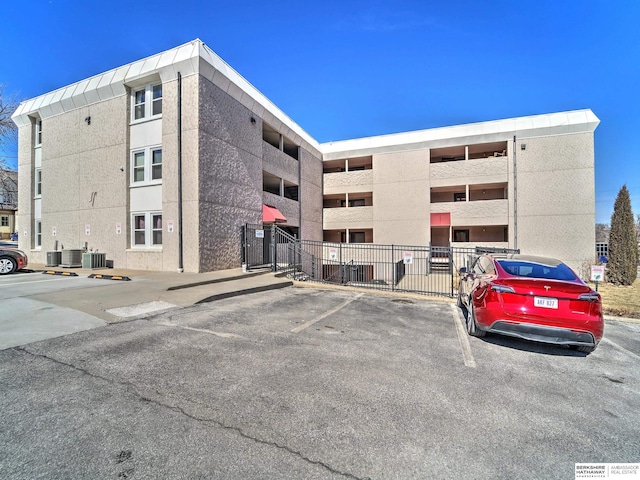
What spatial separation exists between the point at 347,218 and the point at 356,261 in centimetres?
392

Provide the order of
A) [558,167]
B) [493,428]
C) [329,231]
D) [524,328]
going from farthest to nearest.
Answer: [329,231] < [558,167] < [524,328] < [493,428]

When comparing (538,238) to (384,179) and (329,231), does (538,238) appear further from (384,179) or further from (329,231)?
(329,231)

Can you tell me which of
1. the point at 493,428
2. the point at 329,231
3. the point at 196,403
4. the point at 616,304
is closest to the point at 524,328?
the point at 493,428

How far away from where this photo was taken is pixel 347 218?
24.8 metres

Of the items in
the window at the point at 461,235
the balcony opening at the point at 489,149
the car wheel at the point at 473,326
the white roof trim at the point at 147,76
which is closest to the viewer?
the car wheel at the point at 473,326

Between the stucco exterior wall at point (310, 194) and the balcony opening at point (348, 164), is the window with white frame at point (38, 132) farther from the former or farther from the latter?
the balcony opening at point (348, 164)

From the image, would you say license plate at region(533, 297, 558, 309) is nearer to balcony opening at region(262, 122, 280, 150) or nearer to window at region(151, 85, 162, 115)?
window at region(151, 85, 162, 115)

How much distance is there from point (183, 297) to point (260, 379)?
533cm

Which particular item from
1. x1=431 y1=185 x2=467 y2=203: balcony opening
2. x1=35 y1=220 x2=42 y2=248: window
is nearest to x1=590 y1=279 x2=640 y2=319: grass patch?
x1=431 y1=185 x2=467 y2=203: balcony opening

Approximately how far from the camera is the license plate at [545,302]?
4.73 meters

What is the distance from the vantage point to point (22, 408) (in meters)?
2.83

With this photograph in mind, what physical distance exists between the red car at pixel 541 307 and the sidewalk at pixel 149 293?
6.65m

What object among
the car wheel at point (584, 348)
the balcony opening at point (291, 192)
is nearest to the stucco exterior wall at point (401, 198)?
the balcony opening at point (291, 192)

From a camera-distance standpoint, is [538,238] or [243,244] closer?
[243,244]
